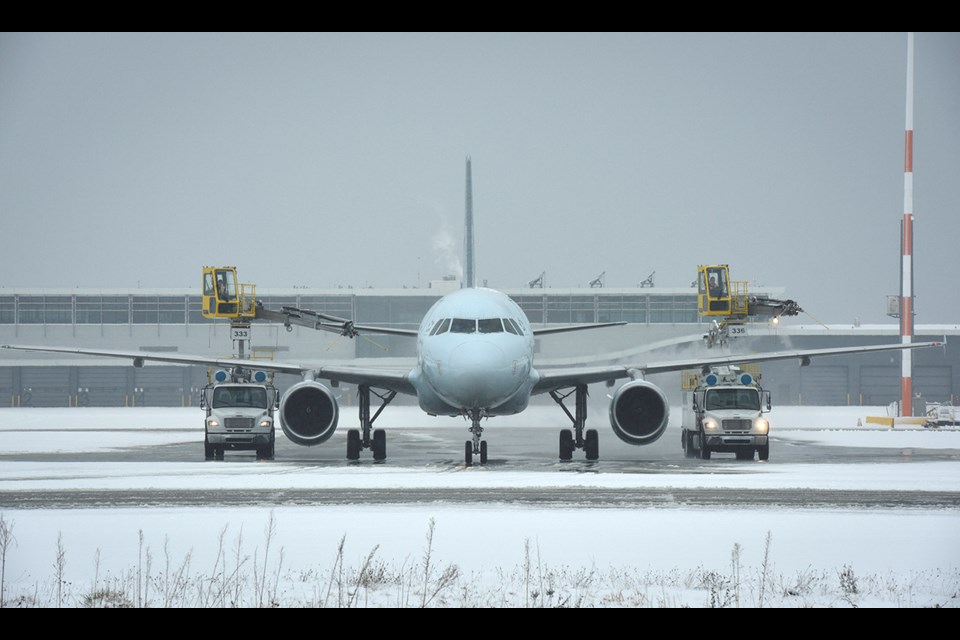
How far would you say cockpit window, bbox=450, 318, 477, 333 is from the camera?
27.3 meters

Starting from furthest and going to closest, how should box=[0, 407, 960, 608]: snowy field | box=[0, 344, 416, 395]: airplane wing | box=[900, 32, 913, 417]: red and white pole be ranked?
box=[900, 32, 913, 417]: red and white pole → box=[0, 344, 416, 395]: airplane wing → box=[0, 407, 960, 608]: snowy field

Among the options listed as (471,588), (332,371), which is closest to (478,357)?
(332,371)

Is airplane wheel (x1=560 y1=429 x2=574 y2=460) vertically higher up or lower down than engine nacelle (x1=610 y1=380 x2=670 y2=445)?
lower down

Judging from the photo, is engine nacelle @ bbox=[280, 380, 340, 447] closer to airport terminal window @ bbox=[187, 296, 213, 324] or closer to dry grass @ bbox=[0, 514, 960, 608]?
dry grass @ bbox=[0, 514, 960, 608]

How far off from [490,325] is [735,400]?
815cm

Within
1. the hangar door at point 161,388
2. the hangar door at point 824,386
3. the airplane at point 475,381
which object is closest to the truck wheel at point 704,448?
the airplane at point 475,381

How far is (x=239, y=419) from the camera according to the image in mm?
30875

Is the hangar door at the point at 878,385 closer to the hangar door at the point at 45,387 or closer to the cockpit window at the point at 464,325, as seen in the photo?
the hangar door at the point at 45,387

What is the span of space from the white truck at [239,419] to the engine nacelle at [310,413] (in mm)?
2159

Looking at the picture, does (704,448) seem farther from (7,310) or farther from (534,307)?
(7,310)

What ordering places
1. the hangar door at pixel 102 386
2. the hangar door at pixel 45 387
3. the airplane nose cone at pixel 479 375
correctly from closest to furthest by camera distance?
the airplane nose cone at pixel 479 375, the hangar door at pixel 45 387, the hangar door at pixel 102 386

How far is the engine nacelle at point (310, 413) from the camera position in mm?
29094

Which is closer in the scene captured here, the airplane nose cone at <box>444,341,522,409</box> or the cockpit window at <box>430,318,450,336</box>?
the airplane nose cone at <box>444,341,522,409</box>

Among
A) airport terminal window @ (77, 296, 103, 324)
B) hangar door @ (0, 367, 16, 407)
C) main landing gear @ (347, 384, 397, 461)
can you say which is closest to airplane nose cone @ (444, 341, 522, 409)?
main landing gear @ (347, 384, 397, 461)
